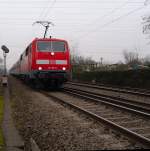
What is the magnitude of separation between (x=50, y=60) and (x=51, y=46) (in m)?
1.00

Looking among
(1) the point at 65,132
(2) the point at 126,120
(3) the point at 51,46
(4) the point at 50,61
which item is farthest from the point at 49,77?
(1) the point at 65,132

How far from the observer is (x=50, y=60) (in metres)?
25.2

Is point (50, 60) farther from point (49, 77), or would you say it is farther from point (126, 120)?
point (126, 120)

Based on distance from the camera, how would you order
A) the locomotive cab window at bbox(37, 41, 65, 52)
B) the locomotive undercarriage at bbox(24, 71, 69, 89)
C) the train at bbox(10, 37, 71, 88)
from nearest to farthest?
1. the locomotive undercarriage at bbox(24, 71, 69, 89)
2. the train at bbox(10, 37, 71, 88)
3. the locomotive cab window at bbox(37, 41, 65, 52)

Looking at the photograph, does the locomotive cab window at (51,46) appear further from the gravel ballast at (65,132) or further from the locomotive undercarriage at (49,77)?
the gravel ballast at (65,132)

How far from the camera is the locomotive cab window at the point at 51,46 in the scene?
2545 centimetres

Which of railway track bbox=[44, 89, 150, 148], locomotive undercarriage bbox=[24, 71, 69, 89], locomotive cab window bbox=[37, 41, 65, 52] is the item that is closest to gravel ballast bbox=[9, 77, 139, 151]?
railway track bbox=[44, 89, 150, 148]

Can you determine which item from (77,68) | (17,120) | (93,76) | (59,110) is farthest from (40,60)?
(77,68)

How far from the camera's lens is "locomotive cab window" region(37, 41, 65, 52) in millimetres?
25453

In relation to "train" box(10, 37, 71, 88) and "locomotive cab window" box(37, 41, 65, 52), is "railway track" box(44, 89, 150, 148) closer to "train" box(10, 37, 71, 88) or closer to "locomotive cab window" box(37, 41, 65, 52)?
"train" box(10, 37, 71, 88)

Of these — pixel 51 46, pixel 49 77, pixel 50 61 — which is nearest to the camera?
pixel 49 77

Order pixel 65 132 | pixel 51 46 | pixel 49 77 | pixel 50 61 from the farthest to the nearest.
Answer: pixel 51 46 → pixel 50 61 → pixel 49 77 → pixel 65 132

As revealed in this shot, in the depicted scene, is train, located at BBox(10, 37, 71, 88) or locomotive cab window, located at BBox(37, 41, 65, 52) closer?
train, located at BBox(10, 37, 71, 88)

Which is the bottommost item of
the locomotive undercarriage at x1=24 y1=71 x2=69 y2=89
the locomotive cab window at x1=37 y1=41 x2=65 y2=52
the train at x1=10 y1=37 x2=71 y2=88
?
the locomotive undercarriage at x1=24 y1=71 x2=69 y2=89
